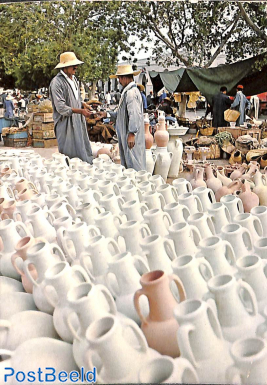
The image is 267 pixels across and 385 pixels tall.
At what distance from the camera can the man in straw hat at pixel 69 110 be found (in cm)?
425

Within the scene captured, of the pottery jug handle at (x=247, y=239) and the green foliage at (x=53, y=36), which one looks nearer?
the pottery jug handle at (x=247, y=239)

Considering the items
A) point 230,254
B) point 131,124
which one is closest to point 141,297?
point 230,254

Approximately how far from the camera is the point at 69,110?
421cm

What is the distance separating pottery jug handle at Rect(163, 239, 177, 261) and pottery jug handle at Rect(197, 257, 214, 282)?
0.16 metres

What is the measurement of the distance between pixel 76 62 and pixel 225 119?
5.05 m

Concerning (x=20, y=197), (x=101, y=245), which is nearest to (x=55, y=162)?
(x=20, y=197)

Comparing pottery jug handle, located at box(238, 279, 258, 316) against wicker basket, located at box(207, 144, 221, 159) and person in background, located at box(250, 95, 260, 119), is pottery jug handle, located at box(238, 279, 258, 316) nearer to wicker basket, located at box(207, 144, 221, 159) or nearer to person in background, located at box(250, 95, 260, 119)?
wicker basket, located at box(207, 144, 221, 159)

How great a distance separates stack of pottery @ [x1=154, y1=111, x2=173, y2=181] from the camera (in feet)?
15.1

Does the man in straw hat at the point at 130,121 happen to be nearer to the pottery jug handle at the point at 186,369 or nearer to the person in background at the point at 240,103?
the pottery jug handle at the point at 186,369

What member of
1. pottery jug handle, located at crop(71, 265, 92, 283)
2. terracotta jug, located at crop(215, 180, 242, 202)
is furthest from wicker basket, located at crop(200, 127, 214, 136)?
pottery jug handle, located at crop(71, 265, 92, 283)

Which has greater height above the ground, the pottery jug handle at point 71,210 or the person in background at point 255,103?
the person in background at point 255,103

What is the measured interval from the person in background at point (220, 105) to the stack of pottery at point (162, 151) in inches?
186

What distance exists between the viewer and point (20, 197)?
2.27m

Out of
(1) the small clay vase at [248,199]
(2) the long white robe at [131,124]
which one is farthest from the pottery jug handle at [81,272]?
(2) the long white robe at [131,124]
